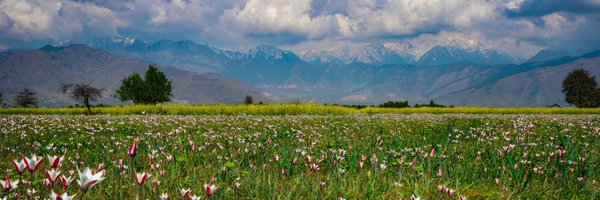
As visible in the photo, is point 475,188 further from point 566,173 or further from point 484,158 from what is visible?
point 484,158

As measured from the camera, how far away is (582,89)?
103 metres

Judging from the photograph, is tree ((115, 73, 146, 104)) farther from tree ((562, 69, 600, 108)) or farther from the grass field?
the grass field

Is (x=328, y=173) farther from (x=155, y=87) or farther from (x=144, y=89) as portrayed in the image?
(x=155, y=87)

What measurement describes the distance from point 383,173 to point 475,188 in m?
1.57

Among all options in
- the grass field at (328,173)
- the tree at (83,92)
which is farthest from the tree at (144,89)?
the grass field at (328,173)

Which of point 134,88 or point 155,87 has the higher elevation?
point 155,87

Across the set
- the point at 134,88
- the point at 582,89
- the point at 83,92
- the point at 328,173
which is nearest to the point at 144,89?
the point at 134,88

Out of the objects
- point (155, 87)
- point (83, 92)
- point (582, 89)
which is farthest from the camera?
point (155, 87)

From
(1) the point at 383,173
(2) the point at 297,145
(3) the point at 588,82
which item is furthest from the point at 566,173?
(3) the point at 588,82

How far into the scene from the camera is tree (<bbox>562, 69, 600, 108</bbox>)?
100562 mm

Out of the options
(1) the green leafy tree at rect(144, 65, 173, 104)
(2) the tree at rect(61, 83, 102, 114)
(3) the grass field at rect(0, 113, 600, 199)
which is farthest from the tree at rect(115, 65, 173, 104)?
(3) the grass field at rect(0, 113, 600, 199)

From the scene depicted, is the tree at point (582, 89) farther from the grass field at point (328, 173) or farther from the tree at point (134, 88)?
the grass field at point (328, 173)

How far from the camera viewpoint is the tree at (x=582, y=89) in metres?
101

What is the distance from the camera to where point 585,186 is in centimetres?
656
